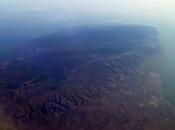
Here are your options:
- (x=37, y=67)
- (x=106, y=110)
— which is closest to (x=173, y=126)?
(x=106, y=110)

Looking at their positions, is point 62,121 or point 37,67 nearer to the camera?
point 62,121

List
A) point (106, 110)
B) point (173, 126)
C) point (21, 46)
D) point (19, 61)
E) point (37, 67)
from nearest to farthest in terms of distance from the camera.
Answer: point (173, 126) → point (106, 110) → point (37, 67) → point (19, 61) → point (21, 46)

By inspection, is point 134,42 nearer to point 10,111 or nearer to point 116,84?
point 116,84

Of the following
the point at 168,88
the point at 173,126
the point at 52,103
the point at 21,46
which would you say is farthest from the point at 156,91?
the point at 21,46

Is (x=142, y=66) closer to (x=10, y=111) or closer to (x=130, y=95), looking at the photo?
(x=130, y=95)

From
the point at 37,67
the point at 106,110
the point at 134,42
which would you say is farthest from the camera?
the point at 134,42

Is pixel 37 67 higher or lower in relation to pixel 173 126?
higher
